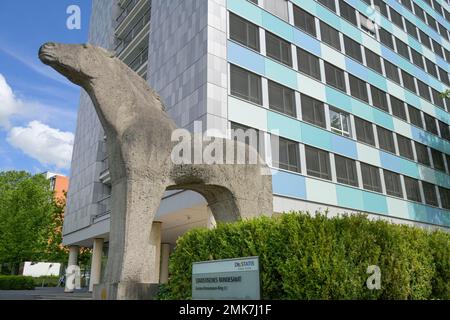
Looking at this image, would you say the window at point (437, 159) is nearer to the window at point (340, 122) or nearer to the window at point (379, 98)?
the window at point (379, 98)

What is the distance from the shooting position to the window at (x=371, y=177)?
2602cm

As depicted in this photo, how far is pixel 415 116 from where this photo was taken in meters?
33.2

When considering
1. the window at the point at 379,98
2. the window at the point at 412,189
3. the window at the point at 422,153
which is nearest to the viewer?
the window at the point at 412,189

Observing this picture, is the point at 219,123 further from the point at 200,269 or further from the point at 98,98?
the point at 200,269

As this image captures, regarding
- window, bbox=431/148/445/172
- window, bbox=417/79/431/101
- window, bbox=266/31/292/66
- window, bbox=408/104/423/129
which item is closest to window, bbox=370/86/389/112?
window, bbox=408/104/423/129

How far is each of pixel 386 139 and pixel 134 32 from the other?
72.1 ft

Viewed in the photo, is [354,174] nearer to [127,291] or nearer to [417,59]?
[417,59]

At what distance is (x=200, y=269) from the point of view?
6.22m

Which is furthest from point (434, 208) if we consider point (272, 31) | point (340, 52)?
point (272, 31)

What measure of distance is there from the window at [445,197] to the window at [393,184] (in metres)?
6.46

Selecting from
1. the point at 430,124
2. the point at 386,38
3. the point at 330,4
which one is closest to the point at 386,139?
the point at 430,124

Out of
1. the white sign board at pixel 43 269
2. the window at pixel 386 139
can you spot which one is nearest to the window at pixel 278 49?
the window at pixel 386 139

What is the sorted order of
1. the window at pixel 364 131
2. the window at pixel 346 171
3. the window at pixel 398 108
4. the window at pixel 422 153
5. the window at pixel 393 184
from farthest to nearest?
1. the window at pixel 422 153
2. the window at pixel 398 108
3. the window at pixel 393 184
4. the window at pixel 364 131
5. the window at pixel 346 171

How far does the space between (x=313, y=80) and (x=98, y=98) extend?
19.0 meters
